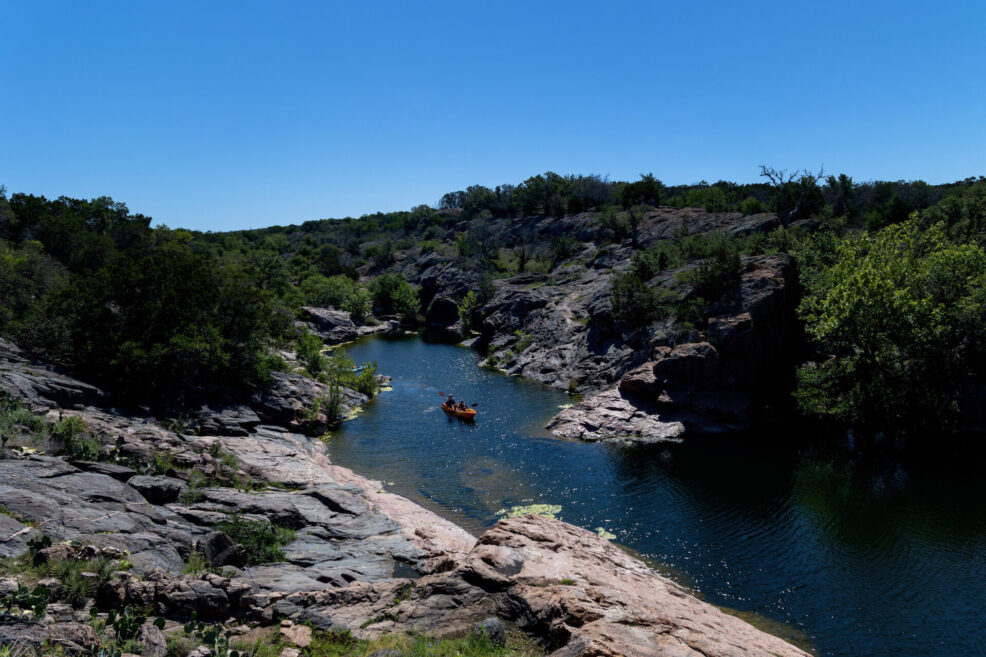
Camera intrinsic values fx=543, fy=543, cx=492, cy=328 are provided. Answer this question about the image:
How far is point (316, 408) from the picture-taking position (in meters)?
38.7

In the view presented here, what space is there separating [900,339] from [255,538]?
38.1m

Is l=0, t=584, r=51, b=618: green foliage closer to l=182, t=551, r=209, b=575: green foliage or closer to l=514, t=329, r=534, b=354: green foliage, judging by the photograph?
l=182, t=551, r=209, b=575: green foliage

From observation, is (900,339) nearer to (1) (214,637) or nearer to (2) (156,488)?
(1) (214,637)

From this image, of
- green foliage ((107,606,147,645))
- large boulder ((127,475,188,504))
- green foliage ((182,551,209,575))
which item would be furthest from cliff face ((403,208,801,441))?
green foliage ((107,606,147,645))

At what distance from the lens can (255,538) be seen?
1812cm

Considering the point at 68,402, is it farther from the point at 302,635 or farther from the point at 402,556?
the point at 302,635

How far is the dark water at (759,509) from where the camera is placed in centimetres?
1936

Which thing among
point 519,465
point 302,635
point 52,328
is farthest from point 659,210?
point 302,635

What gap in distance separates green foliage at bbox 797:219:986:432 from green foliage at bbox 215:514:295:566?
33.8 meters

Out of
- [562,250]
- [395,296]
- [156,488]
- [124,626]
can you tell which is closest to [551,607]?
[124,626]

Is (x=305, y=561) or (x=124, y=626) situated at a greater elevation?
(x=124, y=626)

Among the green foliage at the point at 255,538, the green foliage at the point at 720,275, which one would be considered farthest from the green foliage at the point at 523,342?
the green foliage at the point at 255,538

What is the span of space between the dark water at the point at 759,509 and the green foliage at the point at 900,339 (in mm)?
3391

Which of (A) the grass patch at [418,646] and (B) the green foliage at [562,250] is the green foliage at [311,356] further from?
(B) the green foliage at [562,250]
